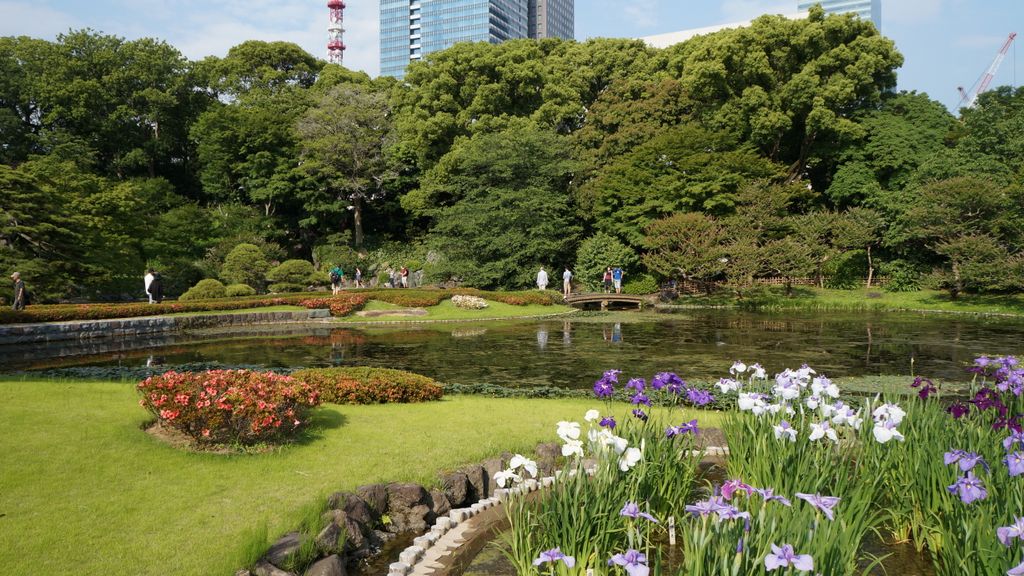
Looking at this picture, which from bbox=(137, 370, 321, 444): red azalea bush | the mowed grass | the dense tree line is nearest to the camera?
the mowed grass

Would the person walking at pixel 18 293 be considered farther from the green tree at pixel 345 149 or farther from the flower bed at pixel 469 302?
the green tree at pixel 345 149

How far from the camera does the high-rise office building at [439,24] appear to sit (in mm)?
123938

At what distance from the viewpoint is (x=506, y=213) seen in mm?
34125

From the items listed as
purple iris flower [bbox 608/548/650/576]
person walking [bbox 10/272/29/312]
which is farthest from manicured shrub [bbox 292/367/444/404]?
person walking [bbox 10/272/29/312]

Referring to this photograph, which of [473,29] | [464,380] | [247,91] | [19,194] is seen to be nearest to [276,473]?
[464,380]

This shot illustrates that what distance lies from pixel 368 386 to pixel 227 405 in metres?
3.18

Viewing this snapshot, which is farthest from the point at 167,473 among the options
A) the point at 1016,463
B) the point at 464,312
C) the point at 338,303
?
the point at 464,312

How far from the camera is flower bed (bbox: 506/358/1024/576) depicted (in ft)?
9.61

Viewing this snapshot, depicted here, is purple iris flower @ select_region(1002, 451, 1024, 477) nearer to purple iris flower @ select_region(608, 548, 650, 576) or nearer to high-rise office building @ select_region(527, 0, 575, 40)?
purple iris flower @ select_region(608, 548, 650, 576)

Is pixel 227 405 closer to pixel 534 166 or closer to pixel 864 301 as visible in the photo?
pixel 534 166

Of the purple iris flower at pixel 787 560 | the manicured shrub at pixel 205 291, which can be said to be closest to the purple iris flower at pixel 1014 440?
the purple iris flower at pixel 787 560

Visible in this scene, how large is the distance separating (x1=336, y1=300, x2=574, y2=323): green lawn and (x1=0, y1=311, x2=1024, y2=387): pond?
180 cm

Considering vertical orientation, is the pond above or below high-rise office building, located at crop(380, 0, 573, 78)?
below

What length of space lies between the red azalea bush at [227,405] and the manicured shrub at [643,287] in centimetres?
3123
